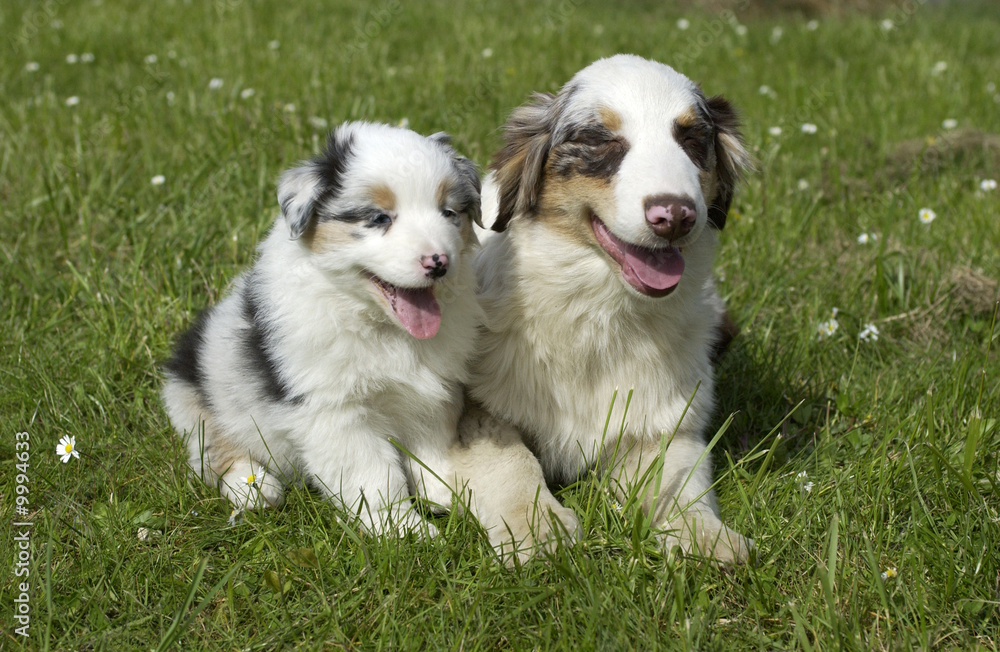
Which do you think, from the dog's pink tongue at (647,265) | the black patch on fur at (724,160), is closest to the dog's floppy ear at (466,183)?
the dog's pink tongue at (647,265)

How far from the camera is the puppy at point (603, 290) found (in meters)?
2.81

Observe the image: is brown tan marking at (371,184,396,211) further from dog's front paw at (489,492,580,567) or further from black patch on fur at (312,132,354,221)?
dog's front paw at (489,492,580,567)

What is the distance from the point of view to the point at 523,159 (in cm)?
306

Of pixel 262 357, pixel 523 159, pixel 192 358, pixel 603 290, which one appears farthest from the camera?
pixel 192 358

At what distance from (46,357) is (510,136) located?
2.04 m

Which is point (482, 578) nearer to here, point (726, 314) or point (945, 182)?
point (726, 314)

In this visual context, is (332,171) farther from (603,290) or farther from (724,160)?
(724,160)

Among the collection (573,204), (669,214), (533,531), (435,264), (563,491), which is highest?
(669,214)

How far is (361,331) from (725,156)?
1.42 meters

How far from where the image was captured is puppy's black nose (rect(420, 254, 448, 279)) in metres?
2.46

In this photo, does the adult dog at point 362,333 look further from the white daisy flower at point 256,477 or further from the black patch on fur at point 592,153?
the black patch on fur at point 592,153

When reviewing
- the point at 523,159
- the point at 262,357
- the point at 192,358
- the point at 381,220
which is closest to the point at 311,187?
the point at 381,220

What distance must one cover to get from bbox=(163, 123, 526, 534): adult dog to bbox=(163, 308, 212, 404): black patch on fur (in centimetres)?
16

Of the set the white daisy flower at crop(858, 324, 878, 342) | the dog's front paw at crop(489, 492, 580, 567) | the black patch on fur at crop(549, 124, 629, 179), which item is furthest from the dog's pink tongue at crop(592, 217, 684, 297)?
the white daisy flower at crop(858, 324, 878, 342)
